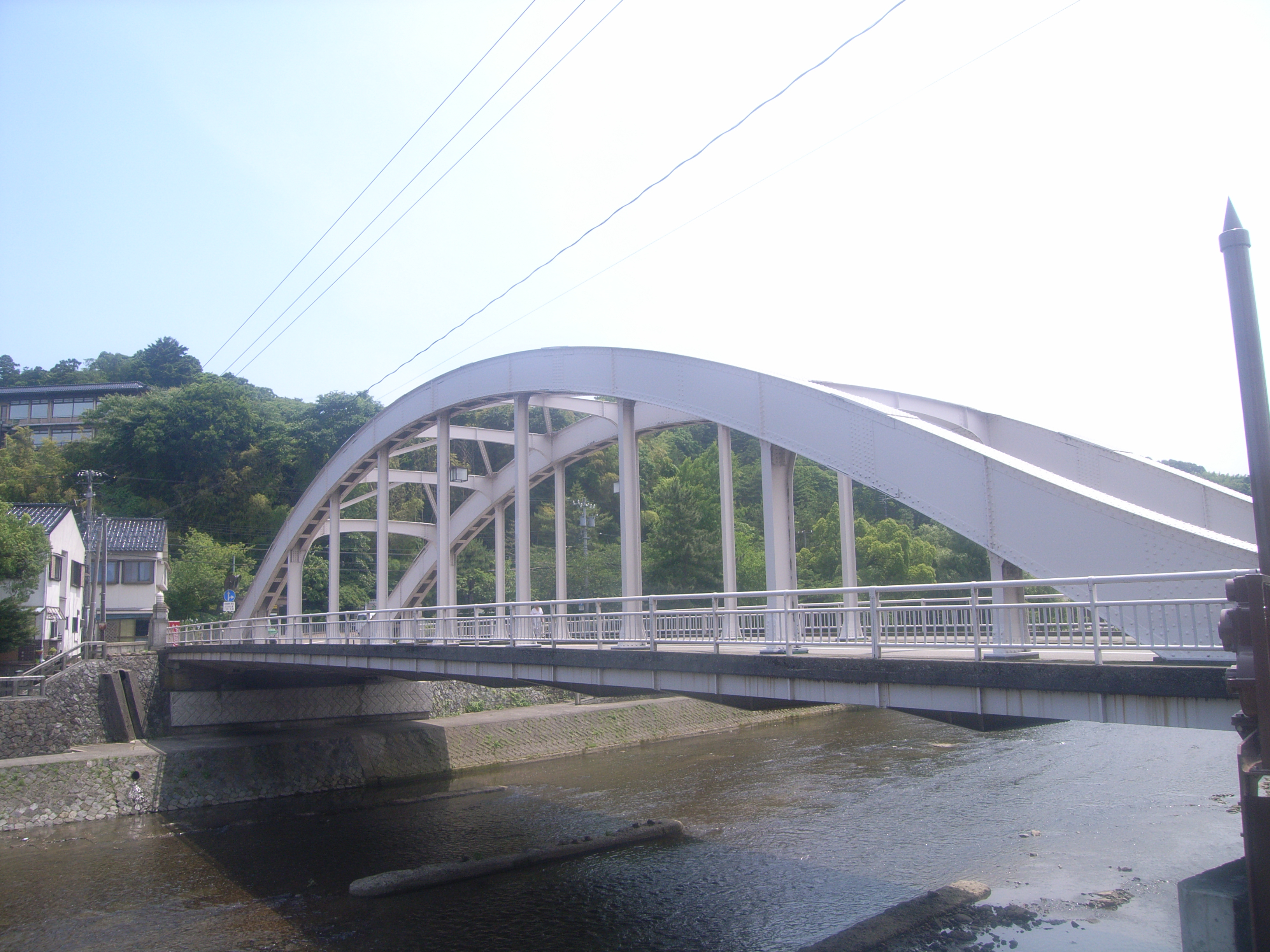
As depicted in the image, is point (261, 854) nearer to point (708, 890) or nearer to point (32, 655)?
point (708, 890)

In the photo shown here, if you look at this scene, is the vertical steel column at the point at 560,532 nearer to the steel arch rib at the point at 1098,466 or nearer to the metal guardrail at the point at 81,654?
the steel arch rib at the point at 1098,466

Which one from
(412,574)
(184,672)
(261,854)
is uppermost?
(412,574)

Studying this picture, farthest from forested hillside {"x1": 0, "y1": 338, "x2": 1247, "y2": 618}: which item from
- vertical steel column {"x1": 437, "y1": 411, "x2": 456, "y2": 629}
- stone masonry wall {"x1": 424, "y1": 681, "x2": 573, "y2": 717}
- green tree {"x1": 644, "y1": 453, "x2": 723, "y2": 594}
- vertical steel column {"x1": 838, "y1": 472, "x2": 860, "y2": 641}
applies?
vertical steel column {"x1": 838, "y1": 472, "x2": 860, "y2": 641}

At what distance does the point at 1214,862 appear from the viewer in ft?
40.9

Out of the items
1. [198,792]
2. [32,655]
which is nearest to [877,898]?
[198,792]

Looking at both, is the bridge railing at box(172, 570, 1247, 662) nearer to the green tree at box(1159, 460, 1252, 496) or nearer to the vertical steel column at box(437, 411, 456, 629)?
the vertical steel column at box(437, 411, 456, 629)

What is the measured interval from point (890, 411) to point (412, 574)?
2405 cm

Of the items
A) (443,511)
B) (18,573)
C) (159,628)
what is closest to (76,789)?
(159,628)

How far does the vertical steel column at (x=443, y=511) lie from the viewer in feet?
66.2

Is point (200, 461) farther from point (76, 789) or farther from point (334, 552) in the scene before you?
point (76, 789)

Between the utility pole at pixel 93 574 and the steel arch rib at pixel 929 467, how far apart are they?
75.8ft

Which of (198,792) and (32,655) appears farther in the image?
(32,655)

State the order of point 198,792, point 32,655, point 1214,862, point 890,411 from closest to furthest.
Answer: point 890,411
point 1214,862
point 198,792
point 32,655

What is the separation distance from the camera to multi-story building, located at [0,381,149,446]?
2844 inches
